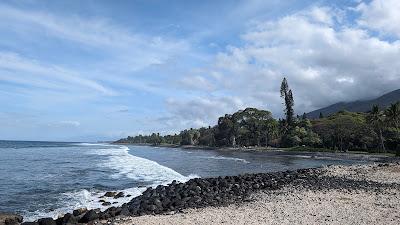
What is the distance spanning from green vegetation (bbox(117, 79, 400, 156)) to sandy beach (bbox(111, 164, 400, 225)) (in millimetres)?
59613

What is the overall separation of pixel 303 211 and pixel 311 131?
99404mm

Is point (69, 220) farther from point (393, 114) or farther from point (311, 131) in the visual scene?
point (311, 131)

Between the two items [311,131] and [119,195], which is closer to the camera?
[119,195]

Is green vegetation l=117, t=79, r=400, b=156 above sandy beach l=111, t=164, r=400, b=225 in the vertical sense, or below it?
above

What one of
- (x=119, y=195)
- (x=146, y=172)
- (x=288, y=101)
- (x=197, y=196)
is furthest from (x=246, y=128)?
(x=197, y=196)

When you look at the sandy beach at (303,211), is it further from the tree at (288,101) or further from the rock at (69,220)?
the tree at (288,101)

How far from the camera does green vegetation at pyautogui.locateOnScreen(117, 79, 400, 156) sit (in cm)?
8919

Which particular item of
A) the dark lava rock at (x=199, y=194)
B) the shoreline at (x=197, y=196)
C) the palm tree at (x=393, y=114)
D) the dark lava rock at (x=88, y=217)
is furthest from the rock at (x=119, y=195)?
the palm tree at (x=393, y=114)

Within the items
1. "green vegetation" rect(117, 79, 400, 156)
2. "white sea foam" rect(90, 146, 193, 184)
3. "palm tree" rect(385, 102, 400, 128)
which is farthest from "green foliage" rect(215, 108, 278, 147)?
"white sea foam" rect(90, 146, 193, 184)

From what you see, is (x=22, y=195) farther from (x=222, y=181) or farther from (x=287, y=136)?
(x=287, y=136)

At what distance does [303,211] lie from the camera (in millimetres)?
16469

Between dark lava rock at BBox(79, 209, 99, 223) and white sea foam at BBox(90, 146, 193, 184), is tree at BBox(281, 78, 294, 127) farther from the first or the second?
dark lava rock at BBox(79, 209, 99, 223)

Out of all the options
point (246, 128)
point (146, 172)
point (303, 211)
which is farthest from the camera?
point (246, 128)

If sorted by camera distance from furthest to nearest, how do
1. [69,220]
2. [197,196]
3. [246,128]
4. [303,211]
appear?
1. [246,128]
2. [197,196]
3. [69,220]
4. [303,211]
